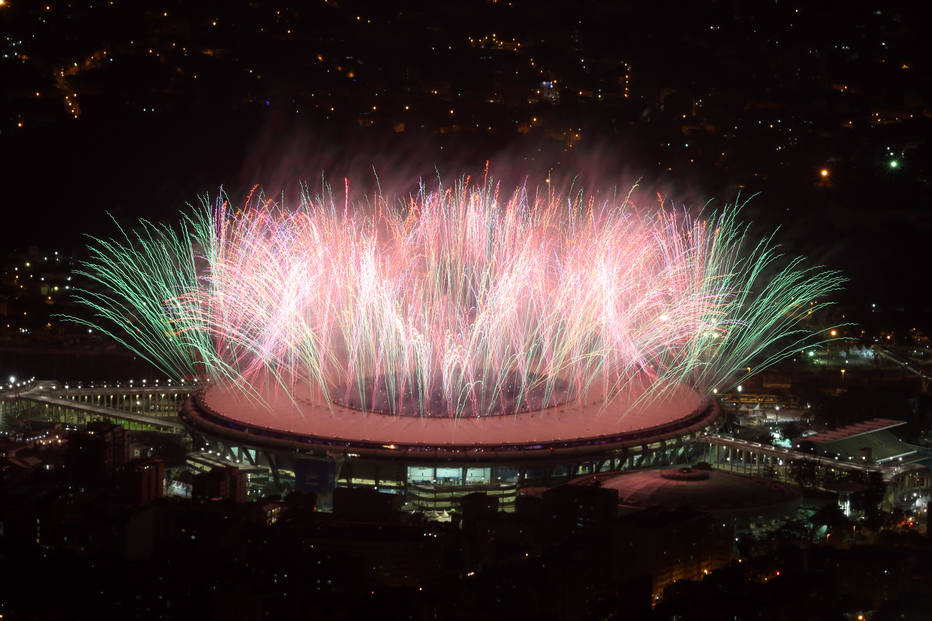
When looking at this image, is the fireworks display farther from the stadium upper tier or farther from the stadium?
the stadium upper tier

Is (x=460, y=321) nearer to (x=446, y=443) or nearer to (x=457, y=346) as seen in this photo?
(x=457, y=346)

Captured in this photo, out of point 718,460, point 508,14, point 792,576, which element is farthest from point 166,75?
point 792,576

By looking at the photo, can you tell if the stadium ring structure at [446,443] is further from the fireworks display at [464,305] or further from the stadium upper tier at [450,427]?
the fireworks display at [464,305]

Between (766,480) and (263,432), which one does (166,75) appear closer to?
(263,432)

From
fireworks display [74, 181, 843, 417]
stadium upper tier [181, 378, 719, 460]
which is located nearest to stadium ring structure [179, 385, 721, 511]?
stadium upper tier [181, 378, 719, 460]

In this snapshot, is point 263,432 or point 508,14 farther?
point 508,14

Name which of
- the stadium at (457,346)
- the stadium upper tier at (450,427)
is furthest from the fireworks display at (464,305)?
the stadium upper tier at (450,427)
